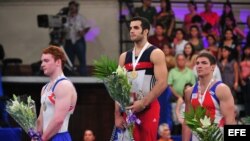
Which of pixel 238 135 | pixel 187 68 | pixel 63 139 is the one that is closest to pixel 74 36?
pixel 187 68

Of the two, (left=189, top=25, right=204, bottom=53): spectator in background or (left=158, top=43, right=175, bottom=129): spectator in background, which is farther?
(left=189, top=25, right=204, bottom=53): spectator in background

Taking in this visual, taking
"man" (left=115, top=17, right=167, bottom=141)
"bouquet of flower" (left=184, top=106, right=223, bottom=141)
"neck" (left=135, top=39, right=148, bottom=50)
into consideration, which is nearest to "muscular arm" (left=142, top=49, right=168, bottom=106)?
"man" (left=115, top=17, right=167, bottom=141)

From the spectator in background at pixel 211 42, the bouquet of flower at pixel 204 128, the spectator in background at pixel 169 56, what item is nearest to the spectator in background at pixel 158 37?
the spectator in background at pixel 169 56

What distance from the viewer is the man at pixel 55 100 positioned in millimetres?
6984

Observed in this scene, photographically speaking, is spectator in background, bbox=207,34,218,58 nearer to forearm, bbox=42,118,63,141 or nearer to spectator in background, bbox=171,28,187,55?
spectator in background, bbox=171,28,187,55

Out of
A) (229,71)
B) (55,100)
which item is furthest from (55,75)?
(229,71)

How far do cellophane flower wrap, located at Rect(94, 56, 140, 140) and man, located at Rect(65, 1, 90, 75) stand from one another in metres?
6.98

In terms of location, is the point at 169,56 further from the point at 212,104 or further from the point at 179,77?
the point at 212,104

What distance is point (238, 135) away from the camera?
5285 millimetres

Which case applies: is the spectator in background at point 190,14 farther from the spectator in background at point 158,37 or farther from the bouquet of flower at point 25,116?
the bouquet of flower at point 25,116

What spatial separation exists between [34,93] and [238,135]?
8527 mm

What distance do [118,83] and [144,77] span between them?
53 cm

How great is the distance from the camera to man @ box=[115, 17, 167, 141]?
25.8 ft

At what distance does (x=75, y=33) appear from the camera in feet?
48.1
